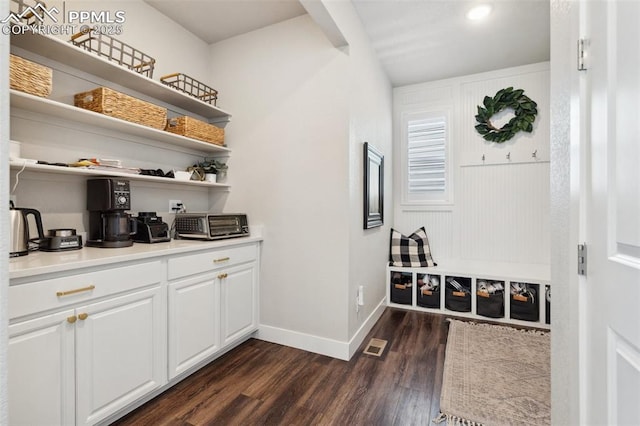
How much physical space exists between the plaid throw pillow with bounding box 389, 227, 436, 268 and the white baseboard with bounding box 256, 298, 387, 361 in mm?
1048

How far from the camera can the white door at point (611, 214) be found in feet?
2.07

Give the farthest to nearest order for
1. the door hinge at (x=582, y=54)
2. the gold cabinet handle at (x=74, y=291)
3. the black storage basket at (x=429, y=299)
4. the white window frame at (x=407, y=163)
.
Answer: the white window frame at (x=407, y=163)
the black storage basket at (x=429, y=299)
the gold cabinet handle at (x=74, y=291)
the door hinge at (x=582, y=54)

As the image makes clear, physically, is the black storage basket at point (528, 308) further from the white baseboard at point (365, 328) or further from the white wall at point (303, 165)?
the white wall at point (303, 165)

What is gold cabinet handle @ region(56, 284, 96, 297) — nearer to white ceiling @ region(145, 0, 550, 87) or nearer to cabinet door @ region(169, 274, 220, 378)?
cabinet door @ region(169, 274, 220, 378)

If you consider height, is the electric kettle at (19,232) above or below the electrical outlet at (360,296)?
above

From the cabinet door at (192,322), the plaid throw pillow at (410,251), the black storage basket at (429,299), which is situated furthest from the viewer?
the plaid throw pillow at (410,251)

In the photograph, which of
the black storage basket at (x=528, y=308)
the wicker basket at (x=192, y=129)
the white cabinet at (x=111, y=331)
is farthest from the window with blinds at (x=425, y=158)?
the white cabinet at (x=111, y=331)

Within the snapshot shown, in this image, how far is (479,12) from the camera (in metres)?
2.39

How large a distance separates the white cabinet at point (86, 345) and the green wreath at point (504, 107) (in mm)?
3591

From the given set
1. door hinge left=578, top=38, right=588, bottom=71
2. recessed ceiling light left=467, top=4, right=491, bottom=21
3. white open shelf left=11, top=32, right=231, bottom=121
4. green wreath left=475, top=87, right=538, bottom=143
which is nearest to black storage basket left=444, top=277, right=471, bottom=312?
green wreath left=475, top=87, right=538, bottom=143

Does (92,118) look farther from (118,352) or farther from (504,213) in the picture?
(504,213)

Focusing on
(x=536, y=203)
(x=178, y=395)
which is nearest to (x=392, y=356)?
(x=178, y=395)

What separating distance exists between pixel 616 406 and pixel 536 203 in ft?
Result: 10.2

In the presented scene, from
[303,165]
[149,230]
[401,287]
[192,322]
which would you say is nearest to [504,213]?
[401,287]
